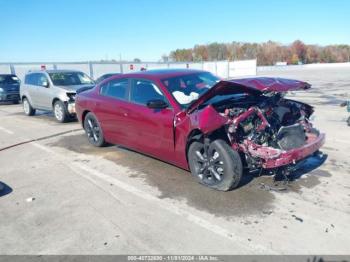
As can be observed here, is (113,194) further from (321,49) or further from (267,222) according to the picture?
(321,49)

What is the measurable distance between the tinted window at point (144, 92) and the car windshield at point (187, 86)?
0.62 feet

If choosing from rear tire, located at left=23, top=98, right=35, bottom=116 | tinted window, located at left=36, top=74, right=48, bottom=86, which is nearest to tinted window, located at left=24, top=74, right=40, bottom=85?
tinted window, located at left=36, top=74, right=48, bottom=86

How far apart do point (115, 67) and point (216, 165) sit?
28.4 m

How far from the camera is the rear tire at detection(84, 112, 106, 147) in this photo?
21.8 feet

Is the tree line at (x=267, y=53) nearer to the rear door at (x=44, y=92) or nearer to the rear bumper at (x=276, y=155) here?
the rear door at (x=44, y=92)

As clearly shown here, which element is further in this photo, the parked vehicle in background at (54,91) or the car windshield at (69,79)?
the car windshield at (69,79)

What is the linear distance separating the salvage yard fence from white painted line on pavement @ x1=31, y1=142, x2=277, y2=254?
70.2ft

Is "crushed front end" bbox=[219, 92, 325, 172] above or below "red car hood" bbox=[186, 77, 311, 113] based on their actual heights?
below

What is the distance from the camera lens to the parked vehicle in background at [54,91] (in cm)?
1024

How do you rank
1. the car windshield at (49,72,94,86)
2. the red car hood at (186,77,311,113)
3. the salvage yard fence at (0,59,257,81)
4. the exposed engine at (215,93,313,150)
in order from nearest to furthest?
the red car hood at (186,77,311,113) → the exposed engine at (215,93,313,150) → the car windshield at (49,72,94,86) → the salvage yard fence at (0,59,257,81)

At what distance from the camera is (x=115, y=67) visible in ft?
102

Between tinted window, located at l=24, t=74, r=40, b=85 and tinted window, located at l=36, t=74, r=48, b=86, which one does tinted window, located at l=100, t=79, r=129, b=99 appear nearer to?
tinted window, located at l=36, t=74, r=48, b=86

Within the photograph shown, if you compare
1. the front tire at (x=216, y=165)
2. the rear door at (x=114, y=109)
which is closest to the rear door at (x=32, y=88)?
the rear door at (x=114, y=109)

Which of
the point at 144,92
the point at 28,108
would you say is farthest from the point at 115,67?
the point at 144,92
